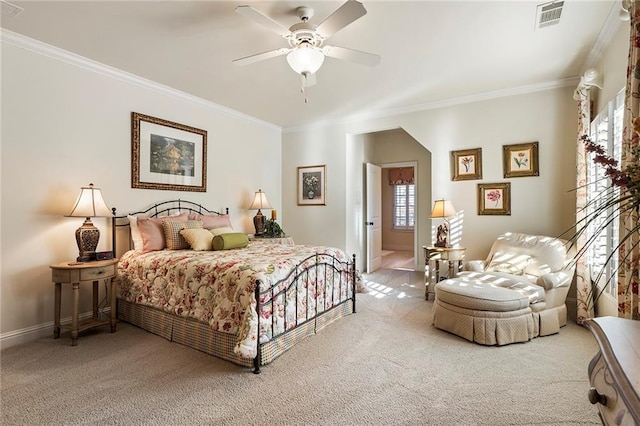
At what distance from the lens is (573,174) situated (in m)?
3.92

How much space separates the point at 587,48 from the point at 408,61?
1.72 m

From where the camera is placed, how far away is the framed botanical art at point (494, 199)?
14.0 ft

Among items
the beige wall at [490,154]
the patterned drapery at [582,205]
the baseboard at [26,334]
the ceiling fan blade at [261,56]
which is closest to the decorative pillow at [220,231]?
the baseboard at [26,334]

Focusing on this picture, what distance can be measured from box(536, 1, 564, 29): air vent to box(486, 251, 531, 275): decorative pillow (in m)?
2.33

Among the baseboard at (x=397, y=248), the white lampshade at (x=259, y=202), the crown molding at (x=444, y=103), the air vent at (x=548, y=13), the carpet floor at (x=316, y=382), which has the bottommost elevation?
the carpet floor at (x=316, y=382)

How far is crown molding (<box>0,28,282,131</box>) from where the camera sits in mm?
2930

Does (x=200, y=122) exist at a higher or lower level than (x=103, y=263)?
higher

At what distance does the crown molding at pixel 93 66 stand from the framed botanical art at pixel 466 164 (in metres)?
3.57

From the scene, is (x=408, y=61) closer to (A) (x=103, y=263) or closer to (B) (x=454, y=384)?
(B) (x=454, y=384)

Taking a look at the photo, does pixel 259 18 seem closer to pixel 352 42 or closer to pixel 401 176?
pixel 352 42

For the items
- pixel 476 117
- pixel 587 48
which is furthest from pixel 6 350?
pixel 587 48

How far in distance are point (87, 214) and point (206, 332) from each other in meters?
1.66

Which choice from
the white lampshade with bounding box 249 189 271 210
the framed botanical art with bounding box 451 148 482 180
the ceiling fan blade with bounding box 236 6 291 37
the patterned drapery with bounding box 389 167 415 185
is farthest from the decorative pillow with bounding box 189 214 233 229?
the patterned drapery with bounding box 389 167 415 185

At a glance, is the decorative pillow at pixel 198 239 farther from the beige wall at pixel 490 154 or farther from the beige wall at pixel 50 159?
the beige wall at pixel 490 154
